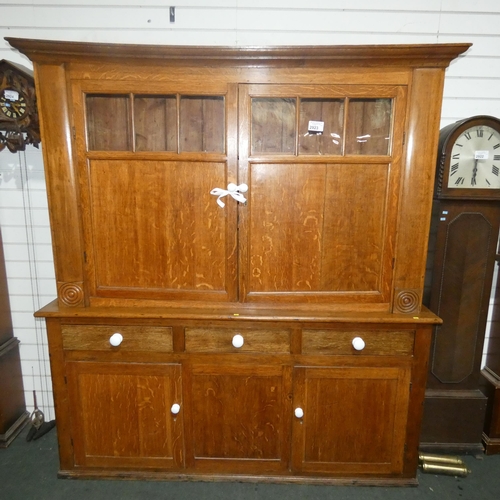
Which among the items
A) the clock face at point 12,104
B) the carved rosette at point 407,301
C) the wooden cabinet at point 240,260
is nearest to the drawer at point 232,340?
the wooden cabinet at point 240,260

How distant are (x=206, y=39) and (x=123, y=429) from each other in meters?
2.07

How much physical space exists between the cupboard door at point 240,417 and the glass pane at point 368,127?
1122 millimetres

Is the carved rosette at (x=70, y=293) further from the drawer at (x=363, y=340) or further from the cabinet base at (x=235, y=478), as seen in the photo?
the drawer at (x=363, y=340)

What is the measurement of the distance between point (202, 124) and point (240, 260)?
694mm

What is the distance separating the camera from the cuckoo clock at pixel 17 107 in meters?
1.61

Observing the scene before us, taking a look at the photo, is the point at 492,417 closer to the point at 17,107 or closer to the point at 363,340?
the point at 363,340

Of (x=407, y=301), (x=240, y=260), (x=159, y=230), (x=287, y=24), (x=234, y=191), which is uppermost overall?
(x=287, y=24)

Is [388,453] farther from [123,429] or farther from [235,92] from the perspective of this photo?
[235,92]

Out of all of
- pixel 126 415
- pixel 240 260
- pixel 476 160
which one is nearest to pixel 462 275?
pixel 476 160

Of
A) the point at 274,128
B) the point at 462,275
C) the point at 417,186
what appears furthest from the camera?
the point at 462,275

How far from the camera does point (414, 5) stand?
1.68 metres

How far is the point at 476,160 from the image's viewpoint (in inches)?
61.9

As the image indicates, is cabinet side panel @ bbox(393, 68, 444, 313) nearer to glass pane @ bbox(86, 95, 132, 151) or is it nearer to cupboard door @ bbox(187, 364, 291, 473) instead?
cupboard door @ bbox(187, 364, 291, 473)

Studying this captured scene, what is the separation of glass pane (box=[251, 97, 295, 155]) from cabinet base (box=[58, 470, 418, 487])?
165 cm
